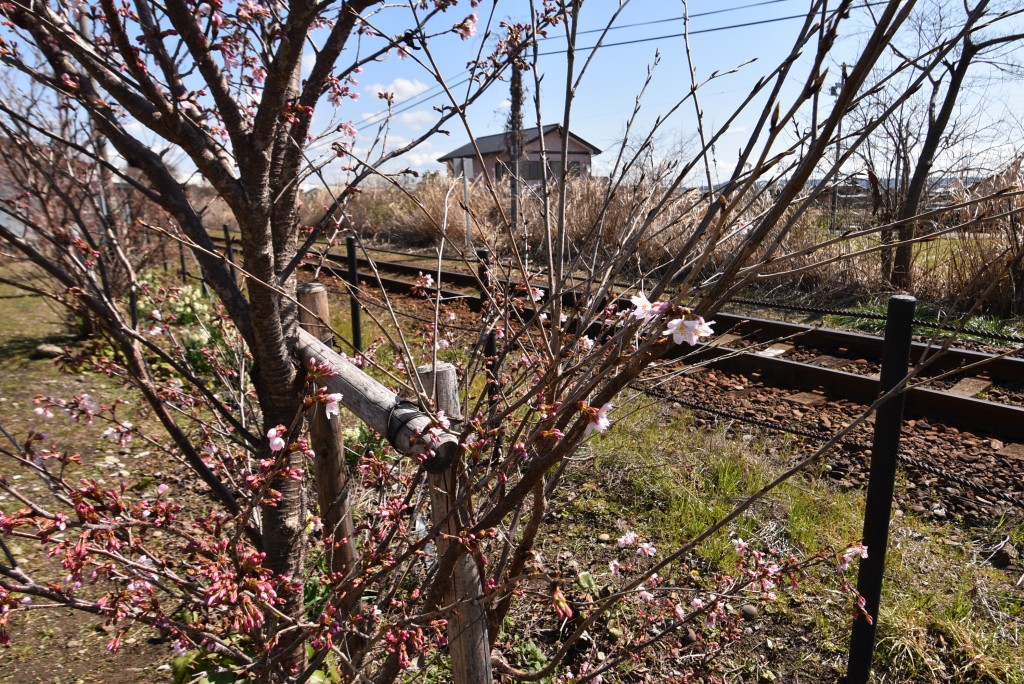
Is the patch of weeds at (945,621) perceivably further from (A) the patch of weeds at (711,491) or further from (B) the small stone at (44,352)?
(B) the small stone at (44,352)

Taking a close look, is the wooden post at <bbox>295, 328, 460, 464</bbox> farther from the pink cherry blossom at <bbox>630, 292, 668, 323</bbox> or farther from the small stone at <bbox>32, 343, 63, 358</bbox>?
the small stone at <bbox>32, 343, 63, 358</bbox>

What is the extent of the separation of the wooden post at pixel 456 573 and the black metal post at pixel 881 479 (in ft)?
3.84

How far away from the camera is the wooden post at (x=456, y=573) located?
159cm

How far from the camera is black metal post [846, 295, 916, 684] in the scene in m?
1.78

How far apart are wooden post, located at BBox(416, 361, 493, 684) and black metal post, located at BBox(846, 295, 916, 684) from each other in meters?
A: 1.17

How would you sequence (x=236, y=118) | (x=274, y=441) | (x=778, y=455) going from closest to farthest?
(x=274, y=441)
(x=236, y=118)
(x=778, y=455)

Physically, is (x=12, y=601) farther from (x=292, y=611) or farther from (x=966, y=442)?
(x=966, y=442)

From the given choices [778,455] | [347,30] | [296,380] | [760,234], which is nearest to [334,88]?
[347,30]

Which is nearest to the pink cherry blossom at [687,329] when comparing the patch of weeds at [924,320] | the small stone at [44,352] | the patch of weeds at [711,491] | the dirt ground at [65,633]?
the dirt ground at [65,633]

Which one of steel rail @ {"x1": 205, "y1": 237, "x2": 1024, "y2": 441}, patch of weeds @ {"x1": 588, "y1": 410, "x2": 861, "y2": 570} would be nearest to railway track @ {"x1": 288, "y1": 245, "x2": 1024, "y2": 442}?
steel rail @ {"x1": 205, "y1": 237, "x2": 1024, "y2": 441}

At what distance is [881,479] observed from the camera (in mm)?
1935

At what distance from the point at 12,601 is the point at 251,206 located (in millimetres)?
1058

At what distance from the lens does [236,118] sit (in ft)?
5.90

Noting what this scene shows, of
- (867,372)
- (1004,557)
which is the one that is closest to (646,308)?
(1004,557)
